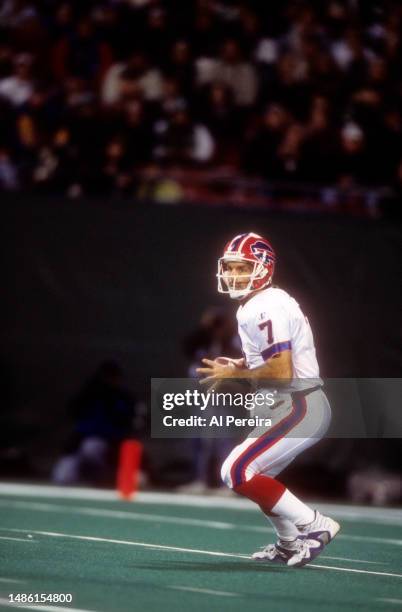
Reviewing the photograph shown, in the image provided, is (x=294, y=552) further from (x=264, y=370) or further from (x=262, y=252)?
(x=262, y=252)

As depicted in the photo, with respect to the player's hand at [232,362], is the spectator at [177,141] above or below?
above

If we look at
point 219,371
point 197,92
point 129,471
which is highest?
point 197,92

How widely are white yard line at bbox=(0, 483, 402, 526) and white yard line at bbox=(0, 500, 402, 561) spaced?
0.94 meters

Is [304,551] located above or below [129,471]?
below

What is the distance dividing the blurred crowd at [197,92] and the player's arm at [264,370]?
20.2 ft

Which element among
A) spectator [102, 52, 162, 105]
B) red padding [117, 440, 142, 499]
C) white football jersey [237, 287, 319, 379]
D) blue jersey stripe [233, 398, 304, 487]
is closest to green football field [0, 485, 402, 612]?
red padding [117, 440, 142, 499]

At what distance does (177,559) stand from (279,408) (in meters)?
1.14

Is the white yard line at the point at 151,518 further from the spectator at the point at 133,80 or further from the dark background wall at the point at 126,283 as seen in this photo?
the spectator at the point at 133,80

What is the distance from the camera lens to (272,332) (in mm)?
7465

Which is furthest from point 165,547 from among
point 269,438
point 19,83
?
point 19,83

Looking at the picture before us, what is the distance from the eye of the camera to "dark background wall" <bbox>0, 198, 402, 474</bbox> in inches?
526

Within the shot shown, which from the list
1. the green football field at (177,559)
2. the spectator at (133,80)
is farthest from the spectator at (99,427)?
the spectator at (133,80)

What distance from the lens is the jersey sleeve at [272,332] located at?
7445 mm

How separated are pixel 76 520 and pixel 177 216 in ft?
13.9
